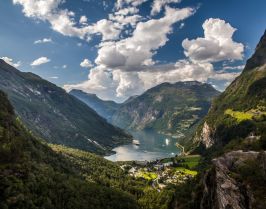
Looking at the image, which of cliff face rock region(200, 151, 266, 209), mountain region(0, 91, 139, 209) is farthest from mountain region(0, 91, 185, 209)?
cliff face rock region(200, 151, 266, 209)

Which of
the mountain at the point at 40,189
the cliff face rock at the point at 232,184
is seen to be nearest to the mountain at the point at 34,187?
the mountain at the point at 40,189

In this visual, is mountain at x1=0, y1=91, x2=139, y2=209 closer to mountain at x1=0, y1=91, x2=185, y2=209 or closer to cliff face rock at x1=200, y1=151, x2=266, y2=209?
mountain at x1=0, y1=91, x2=185, y2=209

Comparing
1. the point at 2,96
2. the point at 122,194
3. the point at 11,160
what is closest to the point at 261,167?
the point at 11,160

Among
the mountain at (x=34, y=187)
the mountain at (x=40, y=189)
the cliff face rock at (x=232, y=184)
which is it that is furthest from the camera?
the mountain at (x=40, y=189)

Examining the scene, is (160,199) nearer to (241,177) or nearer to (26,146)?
(26,146)

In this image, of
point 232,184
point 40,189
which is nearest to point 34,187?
point 40,189

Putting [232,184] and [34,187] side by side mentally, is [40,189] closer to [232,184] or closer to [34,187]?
[34,187]

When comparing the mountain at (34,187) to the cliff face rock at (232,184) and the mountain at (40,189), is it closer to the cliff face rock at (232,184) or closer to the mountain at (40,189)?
the mountain at (40,189)

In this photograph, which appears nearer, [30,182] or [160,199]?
[30,182]
